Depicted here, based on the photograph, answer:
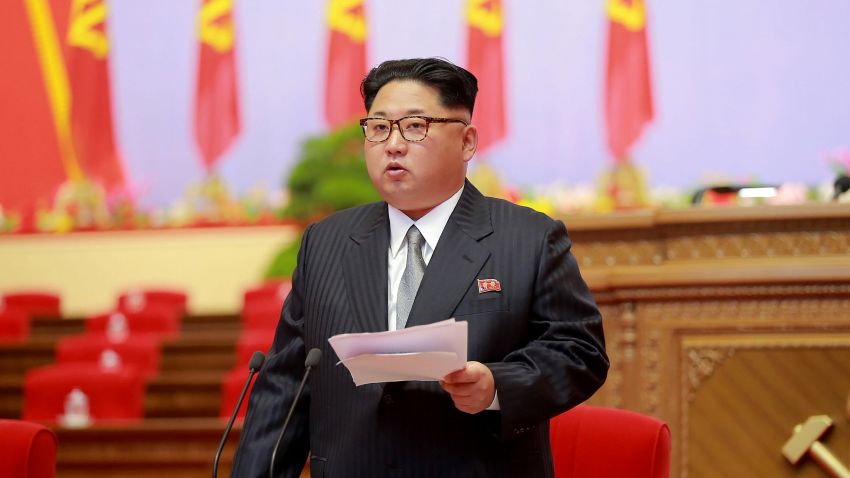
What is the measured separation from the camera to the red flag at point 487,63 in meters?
8.26

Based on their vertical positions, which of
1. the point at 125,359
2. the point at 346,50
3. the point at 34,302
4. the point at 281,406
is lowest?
the point at 34,302

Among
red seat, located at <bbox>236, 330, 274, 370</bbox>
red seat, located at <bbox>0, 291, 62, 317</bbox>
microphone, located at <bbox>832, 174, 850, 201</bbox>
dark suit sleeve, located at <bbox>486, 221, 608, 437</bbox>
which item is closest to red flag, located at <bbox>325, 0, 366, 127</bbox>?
red seat, located at <bbox>0, 291, 62, 317</bbox>

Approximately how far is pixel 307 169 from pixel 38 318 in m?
2.17

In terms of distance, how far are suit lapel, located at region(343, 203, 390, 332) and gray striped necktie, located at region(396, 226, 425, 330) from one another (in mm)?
23

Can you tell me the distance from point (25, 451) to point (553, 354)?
94 cm

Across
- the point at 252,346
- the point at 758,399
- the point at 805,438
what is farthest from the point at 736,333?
the point at 252,346

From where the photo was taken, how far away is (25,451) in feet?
5.68

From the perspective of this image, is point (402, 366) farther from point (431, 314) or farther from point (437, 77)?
point (437, 77)

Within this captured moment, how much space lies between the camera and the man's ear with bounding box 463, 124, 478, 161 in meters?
1.46

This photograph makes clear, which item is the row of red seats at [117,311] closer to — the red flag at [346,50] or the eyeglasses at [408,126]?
the red flag at [346,50]

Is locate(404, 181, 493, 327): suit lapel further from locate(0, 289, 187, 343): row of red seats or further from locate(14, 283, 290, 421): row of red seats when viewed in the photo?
locate(0, 289, 187, 343): row of red seats

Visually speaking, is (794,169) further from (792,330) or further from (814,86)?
(792,330)

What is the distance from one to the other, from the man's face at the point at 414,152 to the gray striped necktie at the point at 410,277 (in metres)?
0.06

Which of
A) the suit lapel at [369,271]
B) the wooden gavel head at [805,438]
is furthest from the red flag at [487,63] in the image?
the suit lapel at [369,271]
